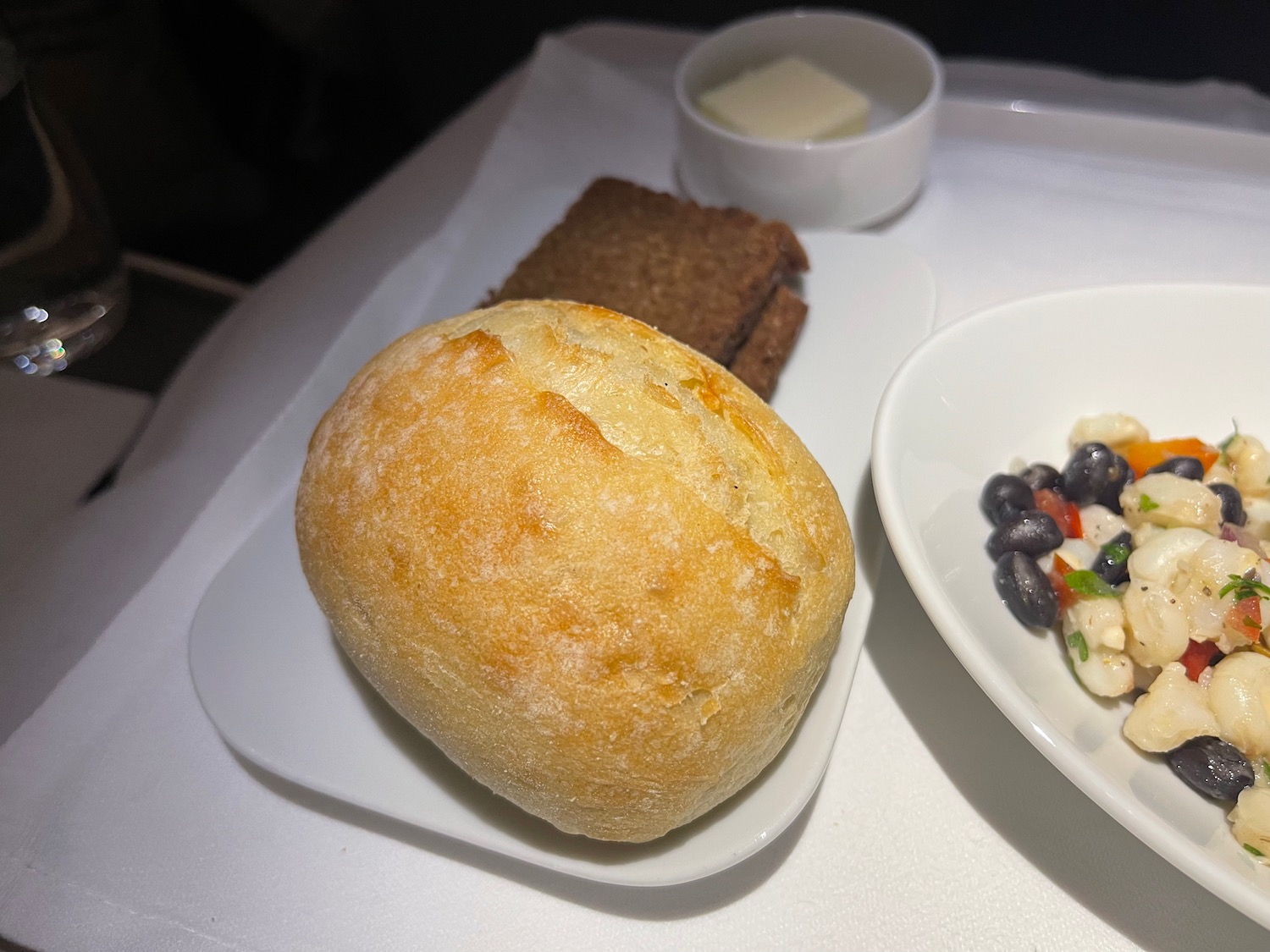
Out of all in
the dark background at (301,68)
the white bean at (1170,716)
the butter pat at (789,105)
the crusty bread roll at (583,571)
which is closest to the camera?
the crusty bread roll at (583,571)

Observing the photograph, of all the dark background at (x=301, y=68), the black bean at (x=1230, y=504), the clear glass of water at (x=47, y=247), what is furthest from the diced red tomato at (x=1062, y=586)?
the dark background at (x=301, y=68)

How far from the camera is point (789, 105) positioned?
1.89 meters

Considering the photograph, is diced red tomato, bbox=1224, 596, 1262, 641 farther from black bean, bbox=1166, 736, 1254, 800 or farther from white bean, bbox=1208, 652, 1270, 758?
black bean, bbox=1166, 736, 1254, 800

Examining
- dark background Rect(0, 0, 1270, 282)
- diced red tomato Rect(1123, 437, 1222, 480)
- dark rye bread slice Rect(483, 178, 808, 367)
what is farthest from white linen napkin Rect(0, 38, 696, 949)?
dark background Rect(0, 0, 1270, 282)

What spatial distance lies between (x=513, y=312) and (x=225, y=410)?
2.92 ft

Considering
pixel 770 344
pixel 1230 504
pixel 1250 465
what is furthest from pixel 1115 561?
pixel 770 344

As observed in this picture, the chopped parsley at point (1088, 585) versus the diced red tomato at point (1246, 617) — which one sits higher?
the diced red tomato at point (1246, 617)

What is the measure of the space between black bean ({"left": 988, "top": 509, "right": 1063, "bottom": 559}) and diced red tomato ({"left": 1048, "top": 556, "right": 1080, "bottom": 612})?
1.1 inches

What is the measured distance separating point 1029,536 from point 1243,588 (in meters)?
0.25

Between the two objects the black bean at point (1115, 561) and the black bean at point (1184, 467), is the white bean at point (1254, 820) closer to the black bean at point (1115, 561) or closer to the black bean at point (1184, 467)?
the black bean at point (1115, 561)

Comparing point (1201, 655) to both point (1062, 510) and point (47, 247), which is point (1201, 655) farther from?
point (47, 247)

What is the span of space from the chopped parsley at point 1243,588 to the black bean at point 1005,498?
0.26 m

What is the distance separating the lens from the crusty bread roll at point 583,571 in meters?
0.94

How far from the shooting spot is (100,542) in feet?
5.11
